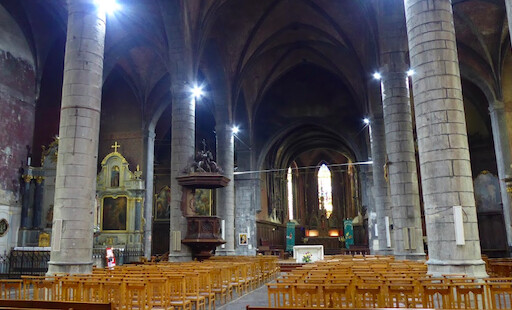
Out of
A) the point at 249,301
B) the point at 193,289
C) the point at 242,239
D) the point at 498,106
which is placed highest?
the point at 498,106

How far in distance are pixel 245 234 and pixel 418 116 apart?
20.4 metres

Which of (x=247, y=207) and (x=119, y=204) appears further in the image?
(x=247, y=207)

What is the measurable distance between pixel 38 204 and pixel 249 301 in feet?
46.3

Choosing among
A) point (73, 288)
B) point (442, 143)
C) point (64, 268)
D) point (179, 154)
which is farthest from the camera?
point (179, 154)

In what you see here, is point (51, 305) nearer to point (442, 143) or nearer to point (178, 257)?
point (442, 143)

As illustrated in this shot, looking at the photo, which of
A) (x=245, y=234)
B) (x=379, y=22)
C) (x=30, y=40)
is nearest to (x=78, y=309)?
(x=379, y=22)

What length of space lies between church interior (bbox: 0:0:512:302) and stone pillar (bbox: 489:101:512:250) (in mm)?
89

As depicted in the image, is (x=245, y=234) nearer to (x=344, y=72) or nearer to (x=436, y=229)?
(x=344, y=72)

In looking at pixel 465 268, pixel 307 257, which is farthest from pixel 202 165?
pixel 465 268

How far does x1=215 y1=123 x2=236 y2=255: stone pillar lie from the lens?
2369 cm

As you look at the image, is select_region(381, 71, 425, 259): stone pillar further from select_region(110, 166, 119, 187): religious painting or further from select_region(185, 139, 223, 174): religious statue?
select_region(110, 166, 119, 187): religious painting

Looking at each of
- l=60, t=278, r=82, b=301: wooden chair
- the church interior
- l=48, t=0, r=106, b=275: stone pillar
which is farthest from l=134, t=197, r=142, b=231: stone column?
l=60, t=278, r=82, b=301: wooden chair

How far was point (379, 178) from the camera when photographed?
21.4 metres

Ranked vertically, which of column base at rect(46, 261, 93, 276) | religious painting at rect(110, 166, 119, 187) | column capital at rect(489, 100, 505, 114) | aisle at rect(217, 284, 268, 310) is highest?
column capital at rect(489, 100, 505, 114)
